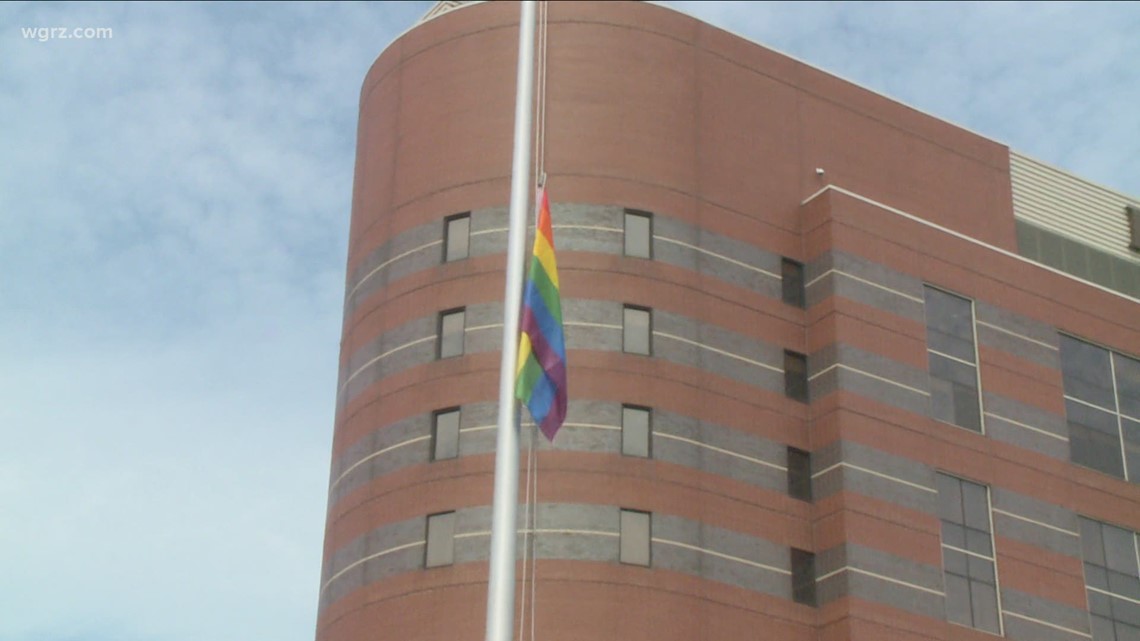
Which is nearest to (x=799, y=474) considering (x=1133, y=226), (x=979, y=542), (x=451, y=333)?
(x=979, y=542)

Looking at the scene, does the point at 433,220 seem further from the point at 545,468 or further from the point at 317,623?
the point at 317,623

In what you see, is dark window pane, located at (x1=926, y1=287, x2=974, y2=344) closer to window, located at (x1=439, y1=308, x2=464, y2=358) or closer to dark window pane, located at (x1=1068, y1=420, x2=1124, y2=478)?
dark window pane, located at (x1=1068, y1=420, x2=1124, y2=478)

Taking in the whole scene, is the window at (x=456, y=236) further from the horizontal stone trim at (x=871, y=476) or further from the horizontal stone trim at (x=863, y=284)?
the horizontal stone trim at (x=871, y=476)

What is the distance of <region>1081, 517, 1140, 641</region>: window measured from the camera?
6425 cm

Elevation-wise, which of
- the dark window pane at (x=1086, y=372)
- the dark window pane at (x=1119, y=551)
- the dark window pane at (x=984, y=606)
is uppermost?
the dark window pane at (x=1086, y=372)

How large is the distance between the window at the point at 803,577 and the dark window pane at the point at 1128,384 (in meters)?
16.9

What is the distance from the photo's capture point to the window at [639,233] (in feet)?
200

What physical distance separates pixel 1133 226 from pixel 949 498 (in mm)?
19855

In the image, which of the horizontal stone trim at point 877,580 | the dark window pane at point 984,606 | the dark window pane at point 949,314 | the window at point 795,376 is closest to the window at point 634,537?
the horizontal stone trim at point 877,580

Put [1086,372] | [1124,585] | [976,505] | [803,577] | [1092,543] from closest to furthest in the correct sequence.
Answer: [803,577] → [976,505] → [1092,543] → [1124,585] → [1086,372]

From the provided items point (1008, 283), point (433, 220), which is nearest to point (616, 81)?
point (433, 220)

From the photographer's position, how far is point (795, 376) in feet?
206

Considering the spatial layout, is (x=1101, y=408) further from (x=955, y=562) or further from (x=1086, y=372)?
(x=955, y=562)

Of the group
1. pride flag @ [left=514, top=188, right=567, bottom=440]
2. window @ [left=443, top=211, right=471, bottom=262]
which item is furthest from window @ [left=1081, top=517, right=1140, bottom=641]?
pride flag @ [left=514, top=188, right=567, bottom=440]
